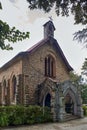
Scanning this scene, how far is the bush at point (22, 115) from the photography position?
1927cm

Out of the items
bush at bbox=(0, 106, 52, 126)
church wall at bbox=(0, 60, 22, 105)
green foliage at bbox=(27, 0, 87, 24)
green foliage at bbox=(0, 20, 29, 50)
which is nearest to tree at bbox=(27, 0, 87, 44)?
green foliage at bbox=(27, 0, 87, 24)

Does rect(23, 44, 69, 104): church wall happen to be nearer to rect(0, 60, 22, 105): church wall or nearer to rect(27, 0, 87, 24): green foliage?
rect(0, 60, 22, 105): church wall

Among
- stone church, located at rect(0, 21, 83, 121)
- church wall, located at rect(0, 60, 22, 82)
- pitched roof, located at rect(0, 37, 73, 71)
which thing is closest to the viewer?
stone church, located at rect(0, 21, 83, 121)

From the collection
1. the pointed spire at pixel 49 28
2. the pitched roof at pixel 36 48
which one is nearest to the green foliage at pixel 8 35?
the pitched roof at pixel 36 48

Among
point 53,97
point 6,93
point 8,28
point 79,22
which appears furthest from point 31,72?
point 8,28

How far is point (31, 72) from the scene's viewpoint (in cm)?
2662

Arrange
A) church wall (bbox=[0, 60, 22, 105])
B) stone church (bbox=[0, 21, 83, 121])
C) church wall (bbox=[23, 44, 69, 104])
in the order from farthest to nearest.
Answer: church wall (bbox=[0, 60, 22, 105]) → church wall (bbox=[23, 44, 69, 104]) → stone church (bbox=[0, 21, 83, 121])

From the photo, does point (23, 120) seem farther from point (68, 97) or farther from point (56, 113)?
point (68, 97)

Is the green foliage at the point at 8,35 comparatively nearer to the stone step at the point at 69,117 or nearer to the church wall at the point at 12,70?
the stone step at the point at 69,117

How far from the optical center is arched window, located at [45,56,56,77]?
2867cm

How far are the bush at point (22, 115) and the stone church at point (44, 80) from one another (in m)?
1.29

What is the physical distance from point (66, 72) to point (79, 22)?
742 inches

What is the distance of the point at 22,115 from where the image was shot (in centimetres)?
2033

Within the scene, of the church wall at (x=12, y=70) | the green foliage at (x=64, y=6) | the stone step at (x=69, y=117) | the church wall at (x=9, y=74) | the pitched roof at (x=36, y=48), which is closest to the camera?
the green foliage at (x=64, y=6)
